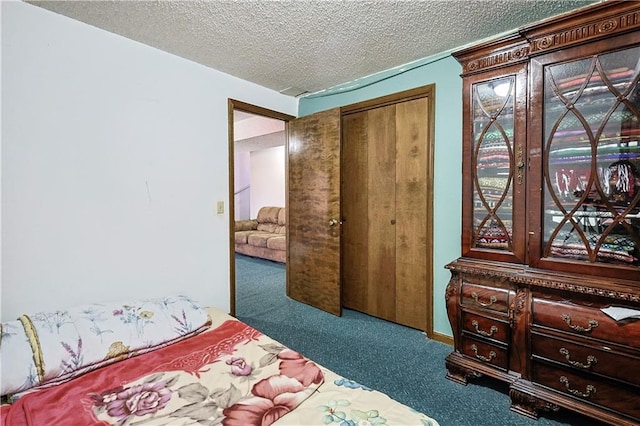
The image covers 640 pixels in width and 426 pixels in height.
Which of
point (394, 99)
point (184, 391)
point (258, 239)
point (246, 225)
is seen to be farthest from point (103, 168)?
point (246, 225)

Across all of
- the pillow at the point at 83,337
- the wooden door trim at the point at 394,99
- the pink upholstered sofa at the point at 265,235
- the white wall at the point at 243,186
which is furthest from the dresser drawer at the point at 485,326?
the white wall at the point at 243,186

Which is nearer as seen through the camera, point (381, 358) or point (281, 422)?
point (281, 422)

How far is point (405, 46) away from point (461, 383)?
8.01 feet

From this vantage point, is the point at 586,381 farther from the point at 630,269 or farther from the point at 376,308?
the point at 376,308

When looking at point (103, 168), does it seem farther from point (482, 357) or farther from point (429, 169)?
point (482, 357)

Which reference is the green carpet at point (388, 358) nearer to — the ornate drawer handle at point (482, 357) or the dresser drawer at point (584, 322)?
the ornate drawer handle at point (482, 357)

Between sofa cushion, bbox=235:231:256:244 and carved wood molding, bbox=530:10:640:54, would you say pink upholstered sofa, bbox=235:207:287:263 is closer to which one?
sofa cushion, bbox=235:231:256:244

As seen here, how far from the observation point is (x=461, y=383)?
2.00 metres

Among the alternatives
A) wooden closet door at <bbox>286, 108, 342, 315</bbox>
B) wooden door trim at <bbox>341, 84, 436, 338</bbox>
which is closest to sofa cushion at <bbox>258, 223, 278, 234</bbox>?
wooden closet door at <bbox>286, 108, 342, 315</bbox>

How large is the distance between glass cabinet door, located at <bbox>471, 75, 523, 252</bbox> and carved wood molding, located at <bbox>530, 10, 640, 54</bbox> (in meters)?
0.21

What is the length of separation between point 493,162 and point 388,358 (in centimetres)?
159

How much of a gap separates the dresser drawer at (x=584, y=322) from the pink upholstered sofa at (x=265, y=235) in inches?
166

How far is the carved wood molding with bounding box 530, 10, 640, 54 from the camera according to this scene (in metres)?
1.47

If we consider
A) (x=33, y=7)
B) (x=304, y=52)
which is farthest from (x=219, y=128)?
(x=33, y=7)
